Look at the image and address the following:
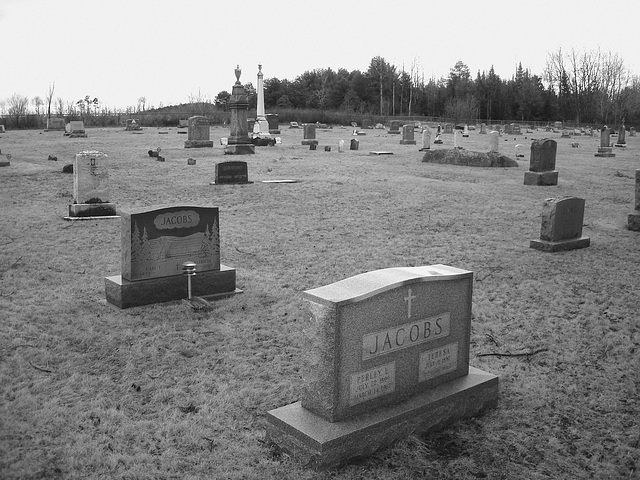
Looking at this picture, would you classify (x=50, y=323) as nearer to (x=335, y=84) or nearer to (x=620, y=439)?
(x=620, y=439)

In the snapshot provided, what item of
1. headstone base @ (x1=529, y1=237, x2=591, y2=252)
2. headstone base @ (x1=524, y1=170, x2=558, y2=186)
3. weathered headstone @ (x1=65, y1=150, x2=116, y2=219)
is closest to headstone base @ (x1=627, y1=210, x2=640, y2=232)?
headstone base @ (x1=529, y1=237, x2=591, y2=252)

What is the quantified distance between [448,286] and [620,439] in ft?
5.08

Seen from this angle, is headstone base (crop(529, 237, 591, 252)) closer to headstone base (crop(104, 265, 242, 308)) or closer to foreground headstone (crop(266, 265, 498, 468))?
headstone base (crop(104, 265, 242, 308))

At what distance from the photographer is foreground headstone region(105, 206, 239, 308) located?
7133 millimetres

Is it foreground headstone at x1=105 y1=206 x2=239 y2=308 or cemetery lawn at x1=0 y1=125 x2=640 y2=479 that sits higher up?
foreground headstone at x1=105 y1=206 x2=239 y2=308

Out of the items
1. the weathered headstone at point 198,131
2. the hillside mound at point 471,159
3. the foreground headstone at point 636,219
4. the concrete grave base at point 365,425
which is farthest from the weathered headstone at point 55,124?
the concrete grave base at point 365,425

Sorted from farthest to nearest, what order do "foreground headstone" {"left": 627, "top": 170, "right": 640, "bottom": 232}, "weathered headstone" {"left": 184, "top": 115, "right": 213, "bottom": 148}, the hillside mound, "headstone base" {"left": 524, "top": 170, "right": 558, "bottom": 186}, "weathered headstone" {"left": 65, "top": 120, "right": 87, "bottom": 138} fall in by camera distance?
"weathered headstone" {"left": 65, "top": 120, "right": 87, "bottom": 138} < "weathered headstone" {"left": 184, "top": 115, "right": 213, "bottom": 148} < the hillside mound < "headstone base" {"left": 524, "top": 170, "right": 558, "bottom": 186} < "foreground headstone" {"left": 627, "top": 170, "right": 640, "bottom": 232}

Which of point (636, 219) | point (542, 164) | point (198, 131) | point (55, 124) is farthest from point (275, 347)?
point (55, 124)

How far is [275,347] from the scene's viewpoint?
6.13 m

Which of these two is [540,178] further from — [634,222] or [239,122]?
[239,122]

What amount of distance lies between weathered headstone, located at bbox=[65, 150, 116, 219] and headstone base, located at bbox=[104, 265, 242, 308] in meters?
5.62

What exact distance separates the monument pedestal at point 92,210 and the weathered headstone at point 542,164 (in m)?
11.6

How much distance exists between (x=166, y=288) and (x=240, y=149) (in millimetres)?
19916

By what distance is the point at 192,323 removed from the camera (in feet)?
22.1
